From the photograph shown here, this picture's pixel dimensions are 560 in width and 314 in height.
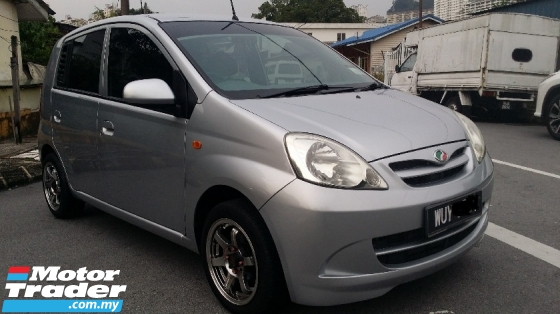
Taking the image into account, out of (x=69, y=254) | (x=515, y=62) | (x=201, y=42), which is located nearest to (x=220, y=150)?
(x=201, y=42)

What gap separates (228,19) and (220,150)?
1500 mm

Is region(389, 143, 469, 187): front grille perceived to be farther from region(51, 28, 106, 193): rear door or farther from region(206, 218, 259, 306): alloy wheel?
region(51, 28, 106, 193): rear door

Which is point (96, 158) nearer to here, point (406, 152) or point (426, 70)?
point (406, 152)

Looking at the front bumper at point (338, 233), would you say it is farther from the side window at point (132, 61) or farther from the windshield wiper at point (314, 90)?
the side window at point (132, 61)

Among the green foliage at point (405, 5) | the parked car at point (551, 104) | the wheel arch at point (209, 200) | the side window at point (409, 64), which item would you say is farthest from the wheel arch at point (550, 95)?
the green foliage at point (405, 5)

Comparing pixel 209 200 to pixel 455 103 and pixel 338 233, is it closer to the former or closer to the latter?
pixel 338 233

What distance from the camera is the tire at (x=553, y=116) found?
32.3 ft

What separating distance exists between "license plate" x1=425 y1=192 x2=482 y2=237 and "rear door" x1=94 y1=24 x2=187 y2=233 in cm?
142

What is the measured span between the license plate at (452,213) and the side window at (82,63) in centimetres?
270

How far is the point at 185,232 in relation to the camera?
327cm

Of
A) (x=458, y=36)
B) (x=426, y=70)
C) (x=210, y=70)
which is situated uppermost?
(x=210, y=70)

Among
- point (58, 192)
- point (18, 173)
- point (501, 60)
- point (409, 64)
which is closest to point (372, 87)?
point (58, 192)

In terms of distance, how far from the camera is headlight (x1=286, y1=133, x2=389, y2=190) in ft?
8.42

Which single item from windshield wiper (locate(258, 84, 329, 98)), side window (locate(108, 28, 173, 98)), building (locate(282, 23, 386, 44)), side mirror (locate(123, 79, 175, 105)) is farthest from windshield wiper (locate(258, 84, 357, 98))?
building (locate(282, 23, 386, 44))
